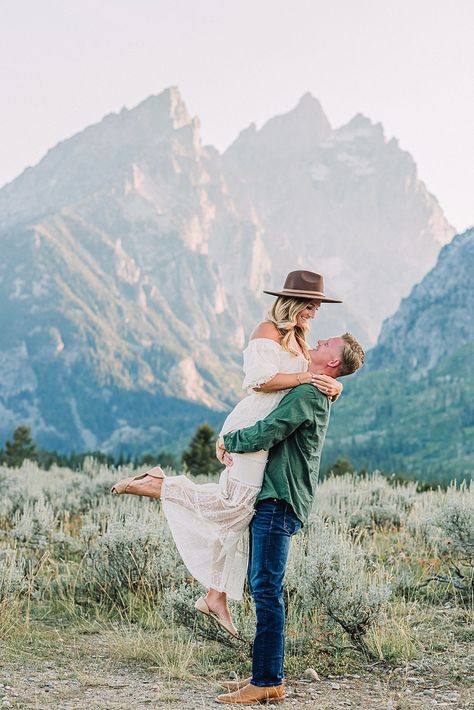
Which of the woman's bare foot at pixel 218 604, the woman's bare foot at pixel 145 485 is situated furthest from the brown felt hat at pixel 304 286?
the woman's bare foot at pixel 218 604

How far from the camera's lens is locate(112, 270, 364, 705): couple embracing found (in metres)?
5.64

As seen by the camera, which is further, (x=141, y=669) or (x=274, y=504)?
(x=141, y=669)

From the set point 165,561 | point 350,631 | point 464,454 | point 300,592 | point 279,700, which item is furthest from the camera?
point 464,454

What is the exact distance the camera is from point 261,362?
5.79 m

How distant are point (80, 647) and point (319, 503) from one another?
6628 millimetres

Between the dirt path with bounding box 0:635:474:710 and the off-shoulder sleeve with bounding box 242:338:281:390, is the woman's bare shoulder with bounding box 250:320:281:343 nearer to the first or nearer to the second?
the off-shoulder sleeve with bounding box 242:338:281:390

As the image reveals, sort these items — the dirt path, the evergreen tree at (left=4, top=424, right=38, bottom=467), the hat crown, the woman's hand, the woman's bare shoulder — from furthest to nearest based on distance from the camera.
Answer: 1. the evergreen tree at (left=4, top=424, right=38, bottom=467)
2. the hat crown
3. the woman's bare shoulder
4. the woman's hand
5. the dirt path

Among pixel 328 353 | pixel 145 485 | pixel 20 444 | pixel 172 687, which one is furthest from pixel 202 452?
pixel 328 353

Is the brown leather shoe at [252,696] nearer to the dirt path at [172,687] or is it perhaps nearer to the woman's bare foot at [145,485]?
the dirt path at [172,687]

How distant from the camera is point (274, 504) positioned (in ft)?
18.8

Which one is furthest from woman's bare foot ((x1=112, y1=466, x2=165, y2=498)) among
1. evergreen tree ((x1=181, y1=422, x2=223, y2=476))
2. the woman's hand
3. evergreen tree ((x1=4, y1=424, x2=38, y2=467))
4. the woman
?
evergreen tree ((x1=4, y1=424, x2=38, y2=467))

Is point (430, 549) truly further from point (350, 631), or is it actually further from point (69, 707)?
Result: point (69, 707)

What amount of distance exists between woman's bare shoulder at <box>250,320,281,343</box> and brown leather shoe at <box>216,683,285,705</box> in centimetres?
242

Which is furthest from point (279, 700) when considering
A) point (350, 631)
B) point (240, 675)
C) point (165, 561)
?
point (165, 561)
